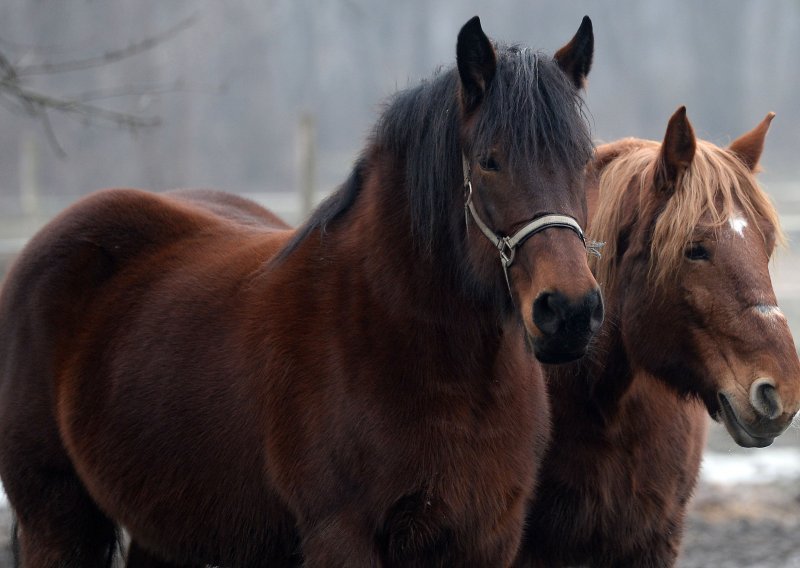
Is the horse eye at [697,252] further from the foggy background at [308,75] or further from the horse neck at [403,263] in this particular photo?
the foggy background at [308,75]

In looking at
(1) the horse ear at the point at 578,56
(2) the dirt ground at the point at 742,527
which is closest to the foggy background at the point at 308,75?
(2) the dirt ground at the point at 742,527

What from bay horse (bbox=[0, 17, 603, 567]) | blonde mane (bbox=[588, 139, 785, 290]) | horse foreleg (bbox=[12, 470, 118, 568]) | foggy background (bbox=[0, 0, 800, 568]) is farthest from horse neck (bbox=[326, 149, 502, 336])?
foggy background (bbox=[0, 0, 800, 568])

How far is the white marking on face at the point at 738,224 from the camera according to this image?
3031 millimetres

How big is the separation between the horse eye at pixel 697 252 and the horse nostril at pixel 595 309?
83 centimetres

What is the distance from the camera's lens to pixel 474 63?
2.62 meters

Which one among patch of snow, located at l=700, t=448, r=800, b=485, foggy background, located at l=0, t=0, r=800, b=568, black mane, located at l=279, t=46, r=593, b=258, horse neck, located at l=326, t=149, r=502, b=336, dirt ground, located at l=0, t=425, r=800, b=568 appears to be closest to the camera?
black mane, located at l=279, t=46, r=593, b=258

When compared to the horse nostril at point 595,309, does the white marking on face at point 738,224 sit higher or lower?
lower

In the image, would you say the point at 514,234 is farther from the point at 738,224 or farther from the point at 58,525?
the point at 58,525

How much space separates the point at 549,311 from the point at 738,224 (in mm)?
1020

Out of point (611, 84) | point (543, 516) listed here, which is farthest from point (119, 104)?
point (543, 516)

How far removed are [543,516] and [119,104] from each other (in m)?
19.3

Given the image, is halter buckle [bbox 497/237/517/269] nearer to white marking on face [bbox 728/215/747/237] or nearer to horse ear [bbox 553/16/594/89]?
horse ear [bbox 553/16/594/89]

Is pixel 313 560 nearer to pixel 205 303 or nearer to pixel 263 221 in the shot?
pixel 205 303

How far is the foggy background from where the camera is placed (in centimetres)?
2045
